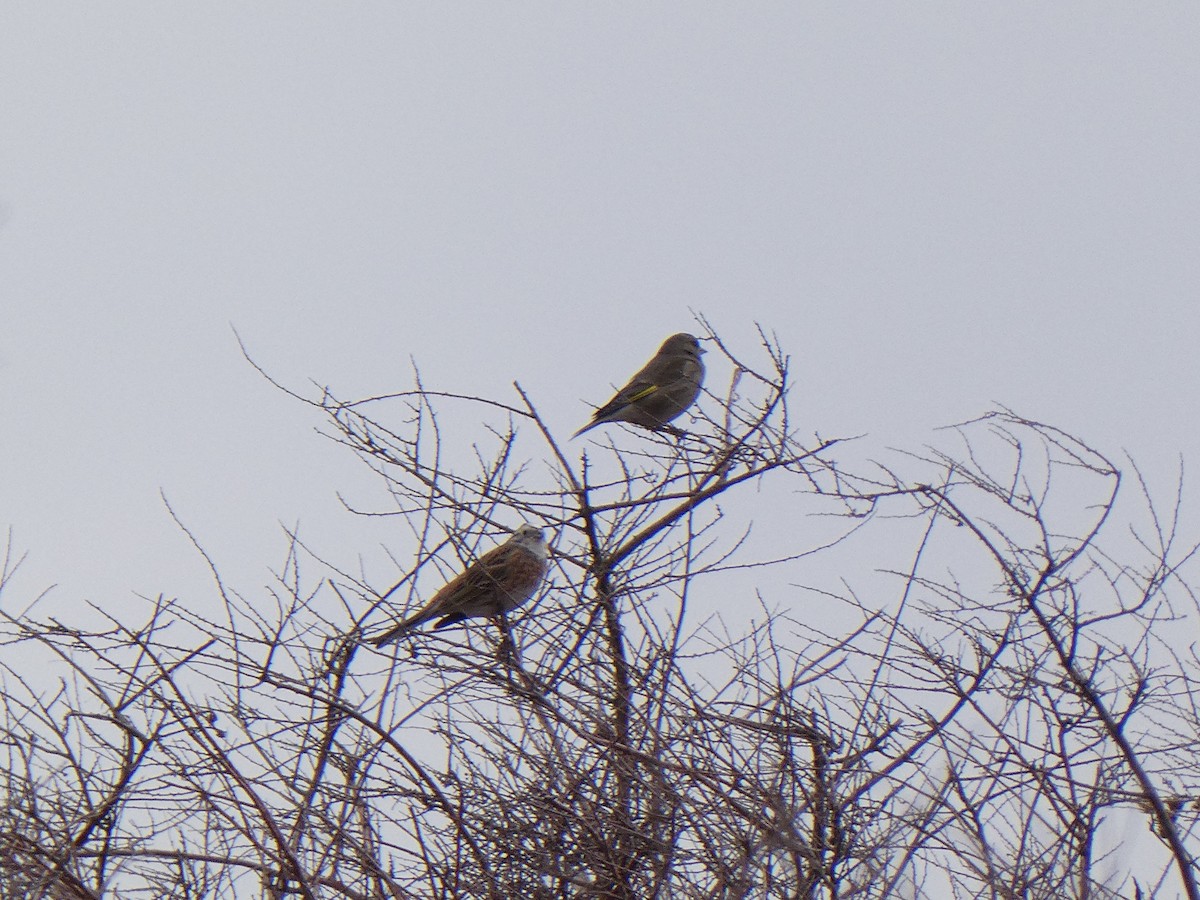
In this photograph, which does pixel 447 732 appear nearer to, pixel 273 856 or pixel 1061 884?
pixel 273 856

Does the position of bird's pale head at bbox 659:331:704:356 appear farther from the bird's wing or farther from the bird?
the bird's wing

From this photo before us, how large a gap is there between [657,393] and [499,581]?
3201mm

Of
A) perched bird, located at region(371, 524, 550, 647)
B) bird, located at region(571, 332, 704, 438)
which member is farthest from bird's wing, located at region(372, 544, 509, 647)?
bird, located at region(571, 332, 704, 438)

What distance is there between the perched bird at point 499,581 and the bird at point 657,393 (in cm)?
221

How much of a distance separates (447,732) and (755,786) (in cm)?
126

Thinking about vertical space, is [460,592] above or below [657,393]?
below

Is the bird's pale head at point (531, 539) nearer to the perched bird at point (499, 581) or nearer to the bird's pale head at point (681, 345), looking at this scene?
the perched bird at point (499, 581)

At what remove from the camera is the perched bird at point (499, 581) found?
22.3 ft

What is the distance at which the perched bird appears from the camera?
268 inches

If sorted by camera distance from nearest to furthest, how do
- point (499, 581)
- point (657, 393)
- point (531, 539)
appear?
point (499, 581)
point (531, 539)
point (657, 393)

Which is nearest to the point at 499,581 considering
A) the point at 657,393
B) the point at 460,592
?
the point at 460,592

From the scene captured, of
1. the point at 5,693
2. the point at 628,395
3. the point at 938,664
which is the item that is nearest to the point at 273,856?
the point at 5,693

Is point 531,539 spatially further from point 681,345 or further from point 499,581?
point 681,345

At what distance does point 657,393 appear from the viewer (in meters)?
9.70
